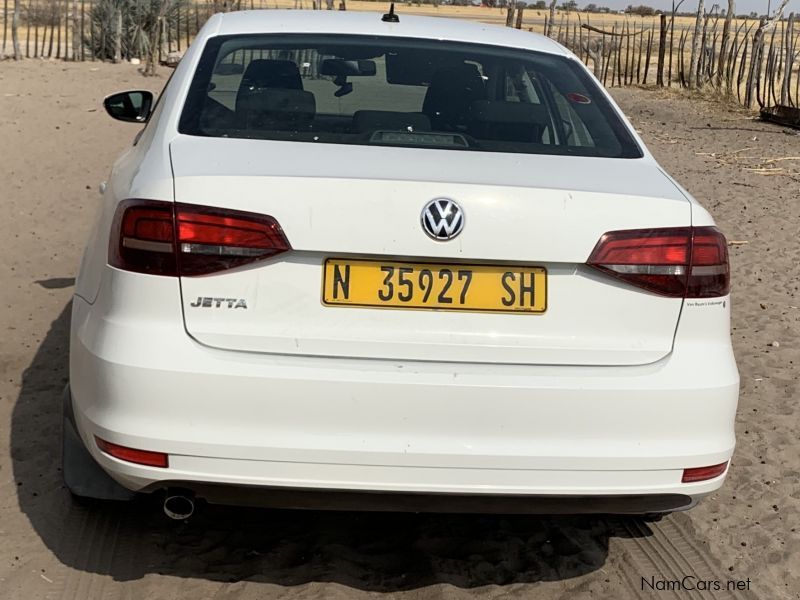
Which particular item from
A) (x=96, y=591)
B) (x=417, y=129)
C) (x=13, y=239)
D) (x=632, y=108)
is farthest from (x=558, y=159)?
(x=632, y=108)

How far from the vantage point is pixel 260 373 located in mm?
2641

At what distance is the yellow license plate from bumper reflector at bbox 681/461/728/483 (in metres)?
0.68

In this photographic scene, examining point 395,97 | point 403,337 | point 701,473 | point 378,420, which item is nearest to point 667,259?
point 701,473

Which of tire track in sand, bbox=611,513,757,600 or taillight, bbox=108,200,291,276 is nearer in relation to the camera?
taillight, bbox=108,200,291,276

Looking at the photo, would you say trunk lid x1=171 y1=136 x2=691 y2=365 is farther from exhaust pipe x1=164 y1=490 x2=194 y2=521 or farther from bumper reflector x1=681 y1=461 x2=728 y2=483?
exhaust pipe x1=164 y1=490 x2=194 y2=521

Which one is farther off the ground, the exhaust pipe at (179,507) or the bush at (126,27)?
the exhaust pipe at (179,507)

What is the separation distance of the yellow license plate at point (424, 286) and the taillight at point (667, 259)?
0.23 meters

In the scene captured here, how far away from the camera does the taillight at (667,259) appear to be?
9.02 ft

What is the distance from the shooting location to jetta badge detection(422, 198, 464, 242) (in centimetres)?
265

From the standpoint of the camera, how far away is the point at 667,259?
2.79 meters

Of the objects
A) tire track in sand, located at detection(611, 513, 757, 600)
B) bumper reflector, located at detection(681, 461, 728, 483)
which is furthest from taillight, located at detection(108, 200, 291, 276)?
tire track in sand, located at detection(611, 513, 757, 600)

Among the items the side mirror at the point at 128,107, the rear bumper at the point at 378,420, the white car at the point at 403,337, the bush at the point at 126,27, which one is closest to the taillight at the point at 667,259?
the white car at the point at 403,337

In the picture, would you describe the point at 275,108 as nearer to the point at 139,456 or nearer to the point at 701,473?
the point at 139,456

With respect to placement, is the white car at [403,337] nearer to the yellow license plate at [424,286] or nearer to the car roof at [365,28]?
the yellow license plate at [424,286]
